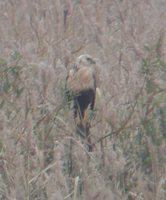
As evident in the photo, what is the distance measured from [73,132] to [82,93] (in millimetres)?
128

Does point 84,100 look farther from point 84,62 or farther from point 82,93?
point 84,62

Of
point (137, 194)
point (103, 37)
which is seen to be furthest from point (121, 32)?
point (137, 194)

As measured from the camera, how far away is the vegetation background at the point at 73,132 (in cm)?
187

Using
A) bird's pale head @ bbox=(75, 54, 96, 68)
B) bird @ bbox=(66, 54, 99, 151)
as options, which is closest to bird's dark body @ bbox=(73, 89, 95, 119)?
bird @ bbox=(66, 54, 99, 151)

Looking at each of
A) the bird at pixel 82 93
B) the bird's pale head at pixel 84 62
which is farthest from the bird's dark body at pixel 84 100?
the bird's pale head at pixel 84 62

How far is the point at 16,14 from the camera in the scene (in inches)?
A: 148

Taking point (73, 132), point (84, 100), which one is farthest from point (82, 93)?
point (73, 132)

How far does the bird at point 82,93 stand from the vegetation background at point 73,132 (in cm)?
3

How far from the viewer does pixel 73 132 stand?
2133 mm

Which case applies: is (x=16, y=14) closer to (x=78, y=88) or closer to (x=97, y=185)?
(x=78, y=88)

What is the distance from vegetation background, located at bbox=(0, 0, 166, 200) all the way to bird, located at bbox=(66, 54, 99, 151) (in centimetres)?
3

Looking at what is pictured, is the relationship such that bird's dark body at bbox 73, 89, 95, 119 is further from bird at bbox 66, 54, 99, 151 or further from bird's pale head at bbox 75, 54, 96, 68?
bird's pale head at bbox 75, 54, 96, 68

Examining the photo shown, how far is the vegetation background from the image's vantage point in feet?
6.13

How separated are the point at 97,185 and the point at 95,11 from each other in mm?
2055
